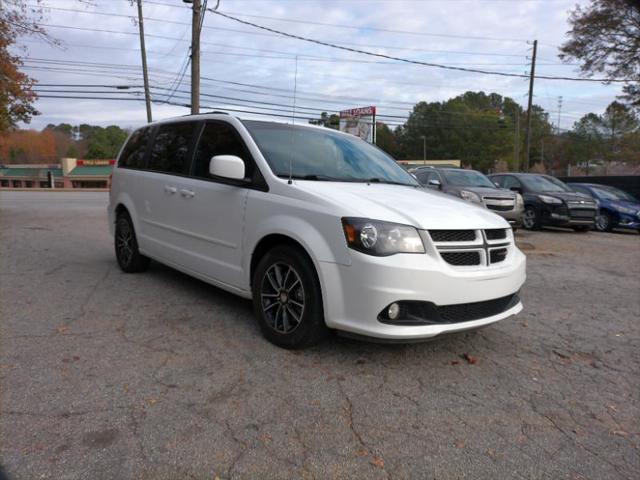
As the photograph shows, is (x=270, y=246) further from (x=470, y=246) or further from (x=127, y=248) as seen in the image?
(x=127, y=248)

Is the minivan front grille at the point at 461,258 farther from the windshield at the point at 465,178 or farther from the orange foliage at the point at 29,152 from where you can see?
the orange foliage at the point at 29,152

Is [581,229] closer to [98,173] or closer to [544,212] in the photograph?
[544,212]

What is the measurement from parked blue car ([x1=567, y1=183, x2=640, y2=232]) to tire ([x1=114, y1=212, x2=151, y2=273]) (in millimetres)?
13688

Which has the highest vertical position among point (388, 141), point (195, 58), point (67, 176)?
point (388, 141)

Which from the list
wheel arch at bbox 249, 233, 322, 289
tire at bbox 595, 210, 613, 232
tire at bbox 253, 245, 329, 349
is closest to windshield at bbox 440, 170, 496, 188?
Result: tire at bbox 595, 210, 613, 232

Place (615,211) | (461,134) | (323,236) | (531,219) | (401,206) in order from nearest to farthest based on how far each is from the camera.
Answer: (323,236)
(401,206)
(531,219)
(615,211)
(461,134)

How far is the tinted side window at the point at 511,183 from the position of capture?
47.1 ft

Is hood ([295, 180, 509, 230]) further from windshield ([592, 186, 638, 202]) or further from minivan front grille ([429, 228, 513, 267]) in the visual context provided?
windshield ([592, 186, 638, 202])

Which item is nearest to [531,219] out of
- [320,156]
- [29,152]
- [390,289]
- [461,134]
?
[320,156]

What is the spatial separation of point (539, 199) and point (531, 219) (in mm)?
591

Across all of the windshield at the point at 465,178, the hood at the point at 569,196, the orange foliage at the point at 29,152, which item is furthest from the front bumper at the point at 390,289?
the orange foliage at the point at 29,152

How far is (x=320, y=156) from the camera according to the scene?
4.38 m

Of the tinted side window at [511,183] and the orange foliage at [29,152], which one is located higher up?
the orange foliage at [29,152]

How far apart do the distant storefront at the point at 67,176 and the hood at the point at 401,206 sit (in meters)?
62.7
